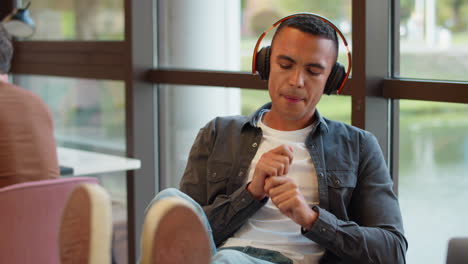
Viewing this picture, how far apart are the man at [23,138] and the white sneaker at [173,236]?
1059mm

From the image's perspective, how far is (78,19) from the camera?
406cm

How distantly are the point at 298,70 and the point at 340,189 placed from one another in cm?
36

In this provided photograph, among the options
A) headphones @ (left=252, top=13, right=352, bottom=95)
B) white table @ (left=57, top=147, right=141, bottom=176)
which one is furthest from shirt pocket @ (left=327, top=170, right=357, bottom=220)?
white table @ (left=57, top=147, right=141, bottom=176)

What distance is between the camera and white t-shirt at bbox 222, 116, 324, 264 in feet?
5.94

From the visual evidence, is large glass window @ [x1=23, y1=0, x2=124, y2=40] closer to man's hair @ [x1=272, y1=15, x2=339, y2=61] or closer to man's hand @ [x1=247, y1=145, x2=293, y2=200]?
man's hair @ [x1=272, y1=15, x2=339, y2=61]

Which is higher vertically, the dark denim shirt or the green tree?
the green tree

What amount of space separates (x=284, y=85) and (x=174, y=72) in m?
1.60

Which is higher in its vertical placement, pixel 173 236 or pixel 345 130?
pixel 345 130

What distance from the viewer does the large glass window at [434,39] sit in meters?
2.32

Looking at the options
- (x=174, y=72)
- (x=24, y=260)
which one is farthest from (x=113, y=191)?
(x=24, y=260)

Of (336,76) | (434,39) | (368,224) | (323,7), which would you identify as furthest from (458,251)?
(323,7)

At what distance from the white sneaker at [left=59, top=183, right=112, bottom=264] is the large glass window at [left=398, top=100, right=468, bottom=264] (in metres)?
1.46

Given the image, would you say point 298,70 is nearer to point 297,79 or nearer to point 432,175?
point 297,79

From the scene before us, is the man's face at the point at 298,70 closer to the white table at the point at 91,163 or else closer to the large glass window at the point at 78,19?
the white table at the point at 91,163
